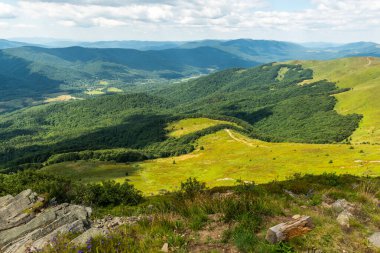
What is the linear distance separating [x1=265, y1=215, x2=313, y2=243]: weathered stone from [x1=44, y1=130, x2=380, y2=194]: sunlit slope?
7405cm

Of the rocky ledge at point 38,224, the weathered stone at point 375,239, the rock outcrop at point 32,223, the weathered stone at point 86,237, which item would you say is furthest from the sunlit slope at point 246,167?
the weathered stone at point 86,237

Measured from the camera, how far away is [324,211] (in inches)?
706

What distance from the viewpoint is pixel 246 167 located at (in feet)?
389

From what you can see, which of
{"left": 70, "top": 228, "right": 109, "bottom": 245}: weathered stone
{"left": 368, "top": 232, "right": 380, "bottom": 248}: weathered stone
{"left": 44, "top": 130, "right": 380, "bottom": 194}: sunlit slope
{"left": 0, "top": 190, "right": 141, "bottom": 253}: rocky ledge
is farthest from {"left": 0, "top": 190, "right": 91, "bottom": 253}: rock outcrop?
{"left": 44, "top": 130, "right": 380, "bottom": 194}: sunlit slope

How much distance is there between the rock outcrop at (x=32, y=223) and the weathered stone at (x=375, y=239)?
1430 centimetres

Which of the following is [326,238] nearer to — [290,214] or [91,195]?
[290,214]

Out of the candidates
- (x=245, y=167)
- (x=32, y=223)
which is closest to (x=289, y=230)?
(x=32, y=223)

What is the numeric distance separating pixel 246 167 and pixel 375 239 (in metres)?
106

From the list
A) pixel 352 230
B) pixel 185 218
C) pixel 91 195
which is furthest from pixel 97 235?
pixel 91 195

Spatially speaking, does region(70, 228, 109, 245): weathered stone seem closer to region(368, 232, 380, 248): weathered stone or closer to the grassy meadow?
region(368, 232, 380, 248): weathered stone

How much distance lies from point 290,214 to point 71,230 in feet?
38.8

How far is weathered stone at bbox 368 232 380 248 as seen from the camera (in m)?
13.7

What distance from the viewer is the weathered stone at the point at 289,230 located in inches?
512

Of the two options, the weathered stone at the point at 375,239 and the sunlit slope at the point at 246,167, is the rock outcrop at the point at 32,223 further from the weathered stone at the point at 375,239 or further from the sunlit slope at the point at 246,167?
the sunlit slope at the point at 246,167
